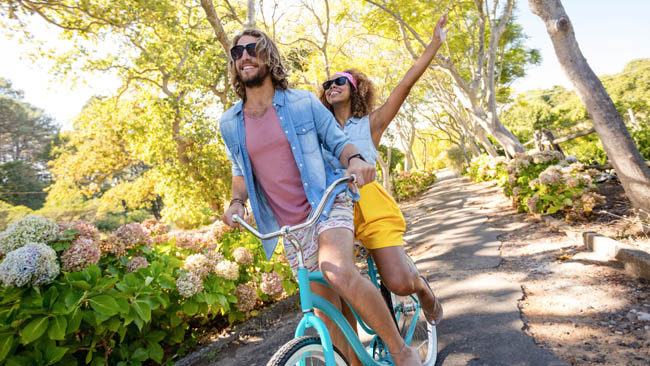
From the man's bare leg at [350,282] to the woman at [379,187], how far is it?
0.41 meters

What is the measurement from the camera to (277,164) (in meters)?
2.00

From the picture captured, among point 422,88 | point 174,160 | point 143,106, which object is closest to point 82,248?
point 174,160

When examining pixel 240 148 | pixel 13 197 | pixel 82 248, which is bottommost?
pixel 82 248

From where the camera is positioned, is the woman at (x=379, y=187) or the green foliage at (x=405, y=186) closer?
the woman at (x=379, y=187)

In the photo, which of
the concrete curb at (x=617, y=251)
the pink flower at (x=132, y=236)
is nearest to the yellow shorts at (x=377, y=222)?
the pink flower at (x=132, y=236)

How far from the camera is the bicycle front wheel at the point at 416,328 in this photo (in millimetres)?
2576

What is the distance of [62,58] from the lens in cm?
1027

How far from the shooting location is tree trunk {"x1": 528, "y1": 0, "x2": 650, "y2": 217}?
14.2 ft

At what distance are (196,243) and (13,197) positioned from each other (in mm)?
29097

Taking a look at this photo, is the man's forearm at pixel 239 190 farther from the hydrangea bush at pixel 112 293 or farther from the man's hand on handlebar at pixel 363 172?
the hydrangea bush at pixel 112 293

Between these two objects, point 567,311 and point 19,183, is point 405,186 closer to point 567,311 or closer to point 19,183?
point 567,311

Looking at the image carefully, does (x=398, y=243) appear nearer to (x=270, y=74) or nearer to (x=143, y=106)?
(x=270, y=74)

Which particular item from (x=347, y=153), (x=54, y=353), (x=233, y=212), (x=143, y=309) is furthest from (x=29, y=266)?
(x=347, y=153)

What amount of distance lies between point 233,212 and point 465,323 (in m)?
2.32
